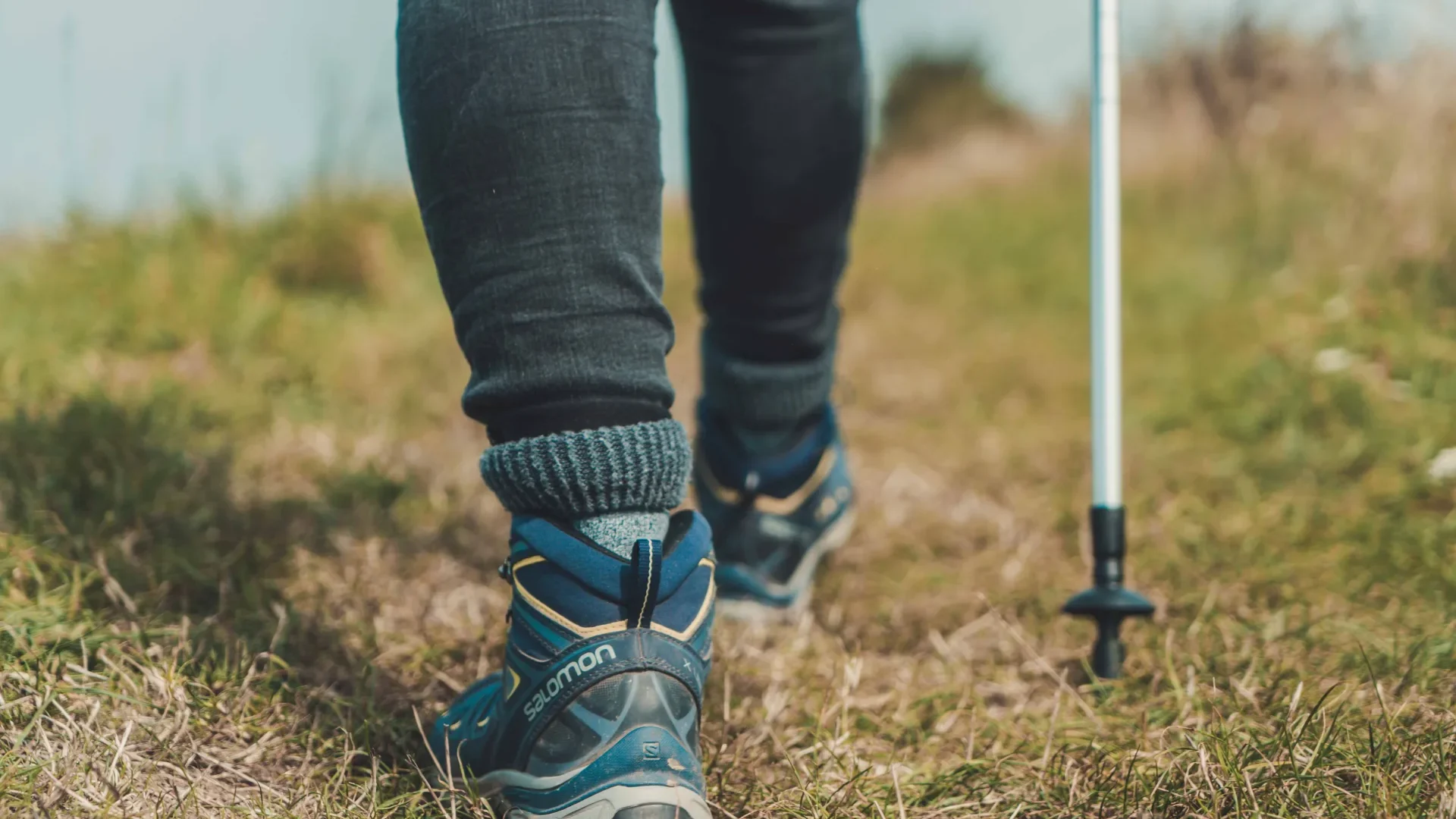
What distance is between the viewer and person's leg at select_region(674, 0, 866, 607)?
1.47 metres

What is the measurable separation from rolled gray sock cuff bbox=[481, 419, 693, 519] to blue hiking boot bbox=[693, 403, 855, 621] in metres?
0.69

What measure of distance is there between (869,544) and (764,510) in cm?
48

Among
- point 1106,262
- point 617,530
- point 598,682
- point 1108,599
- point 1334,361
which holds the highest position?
point 1106,262

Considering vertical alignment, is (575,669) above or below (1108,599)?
above

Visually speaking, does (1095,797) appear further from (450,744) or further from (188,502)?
(188,502)

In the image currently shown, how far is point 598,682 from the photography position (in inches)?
38.4

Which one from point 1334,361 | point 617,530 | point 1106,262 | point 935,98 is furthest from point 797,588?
point 935,98

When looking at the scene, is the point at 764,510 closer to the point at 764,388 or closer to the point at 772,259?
the point at 764,388

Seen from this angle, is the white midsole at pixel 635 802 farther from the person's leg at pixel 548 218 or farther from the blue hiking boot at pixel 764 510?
the blue hiking boot at pixel 764 510

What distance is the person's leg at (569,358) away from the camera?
95 centimetres

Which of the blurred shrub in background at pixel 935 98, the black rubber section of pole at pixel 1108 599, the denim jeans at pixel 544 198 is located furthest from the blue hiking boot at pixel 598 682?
the blurred shrub in background at pixel 935 98

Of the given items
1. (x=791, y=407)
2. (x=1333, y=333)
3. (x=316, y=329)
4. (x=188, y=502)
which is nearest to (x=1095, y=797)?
(x=791, y=407)

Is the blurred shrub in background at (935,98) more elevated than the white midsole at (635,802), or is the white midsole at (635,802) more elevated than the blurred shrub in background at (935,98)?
the blurred shrub in background at (935,98)

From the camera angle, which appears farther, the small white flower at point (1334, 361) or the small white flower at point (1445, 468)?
the small white flower at point (1334, 361)
